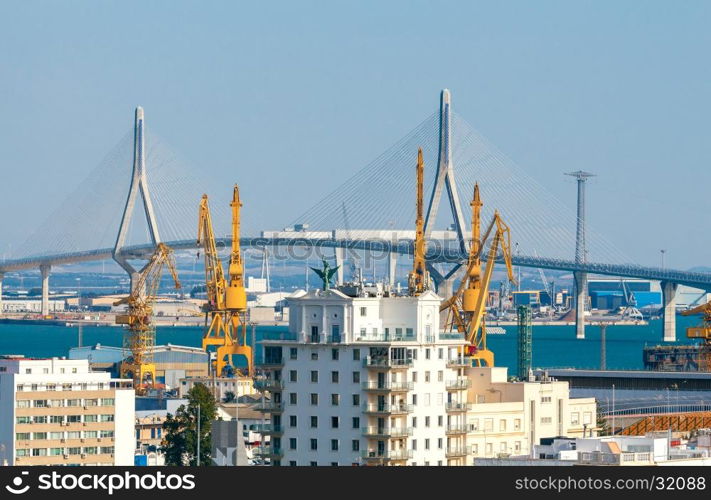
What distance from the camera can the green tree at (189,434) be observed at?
3550cm

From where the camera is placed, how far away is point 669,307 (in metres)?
110

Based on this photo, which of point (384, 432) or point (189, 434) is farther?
point (189, 434)

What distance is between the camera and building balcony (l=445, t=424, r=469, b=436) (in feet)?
90.0

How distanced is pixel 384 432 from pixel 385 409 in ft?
0.96

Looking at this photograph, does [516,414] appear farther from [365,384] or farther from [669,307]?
[669,307]

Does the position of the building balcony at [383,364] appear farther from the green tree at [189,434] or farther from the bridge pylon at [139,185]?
the bridge pylon at [139,185]

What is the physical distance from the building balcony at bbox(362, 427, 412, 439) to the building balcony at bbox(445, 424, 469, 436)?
2.63 feet

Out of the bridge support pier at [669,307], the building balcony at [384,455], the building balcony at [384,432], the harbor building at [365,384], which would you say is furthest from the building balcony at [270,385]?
the bridge support pier at [669,307]

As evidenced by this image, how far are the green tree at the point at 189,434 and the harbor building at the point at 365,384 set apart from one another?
6078 millimetres

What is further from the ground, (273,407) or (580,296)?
(580,296)

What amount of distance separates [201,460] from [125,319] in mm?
30107

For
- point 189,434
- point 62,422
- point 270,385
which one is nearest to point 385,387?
point 270,385
